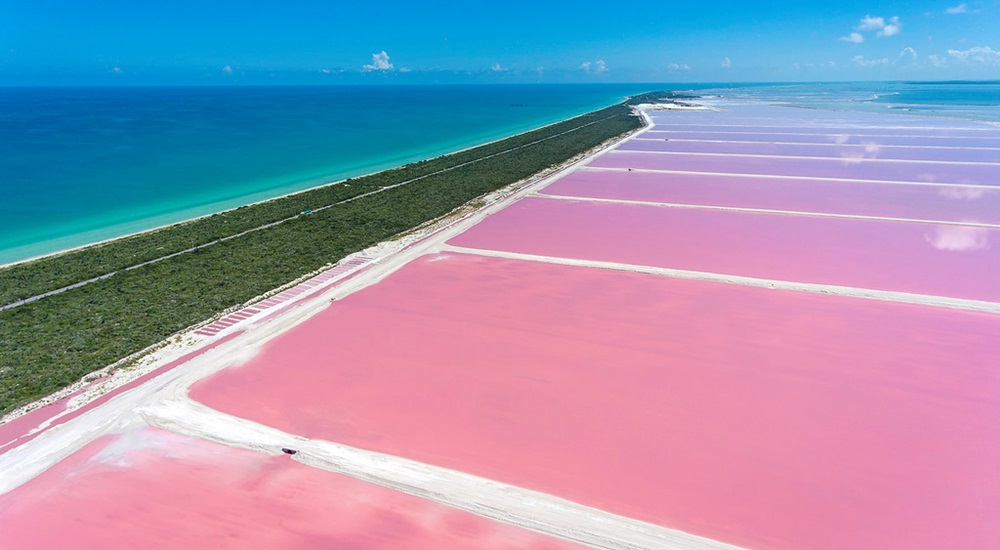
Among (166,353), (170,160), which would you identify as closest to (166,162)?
(170,160)

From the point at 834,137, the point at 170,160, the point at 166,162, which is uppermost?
the point at 170,160

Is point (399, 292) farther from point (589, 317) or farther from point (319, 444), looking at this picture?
point (319, 444)

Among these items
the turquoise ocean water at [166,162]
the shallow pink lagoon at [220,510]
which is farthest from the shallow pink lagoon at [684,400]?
the turquoise ocean water at [166,162]

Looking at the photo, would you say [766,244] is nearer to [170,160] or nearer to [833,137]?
[833,137]

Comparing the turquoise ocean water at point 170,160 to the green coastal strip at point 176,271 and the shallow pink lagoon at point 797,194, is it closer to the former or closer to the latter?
the green coastal strip at point 176,271

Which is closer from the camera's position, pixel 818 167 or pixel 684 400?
pixel 684 400

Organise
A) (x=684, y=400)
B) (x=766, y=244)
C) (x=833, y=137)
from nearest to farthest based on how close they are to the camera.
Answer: (x=684, y=400) < (x=766, y=244) < (x=833, y=137)

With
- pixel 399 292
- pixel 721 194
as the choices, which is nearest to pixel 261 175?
pixel 399 292
